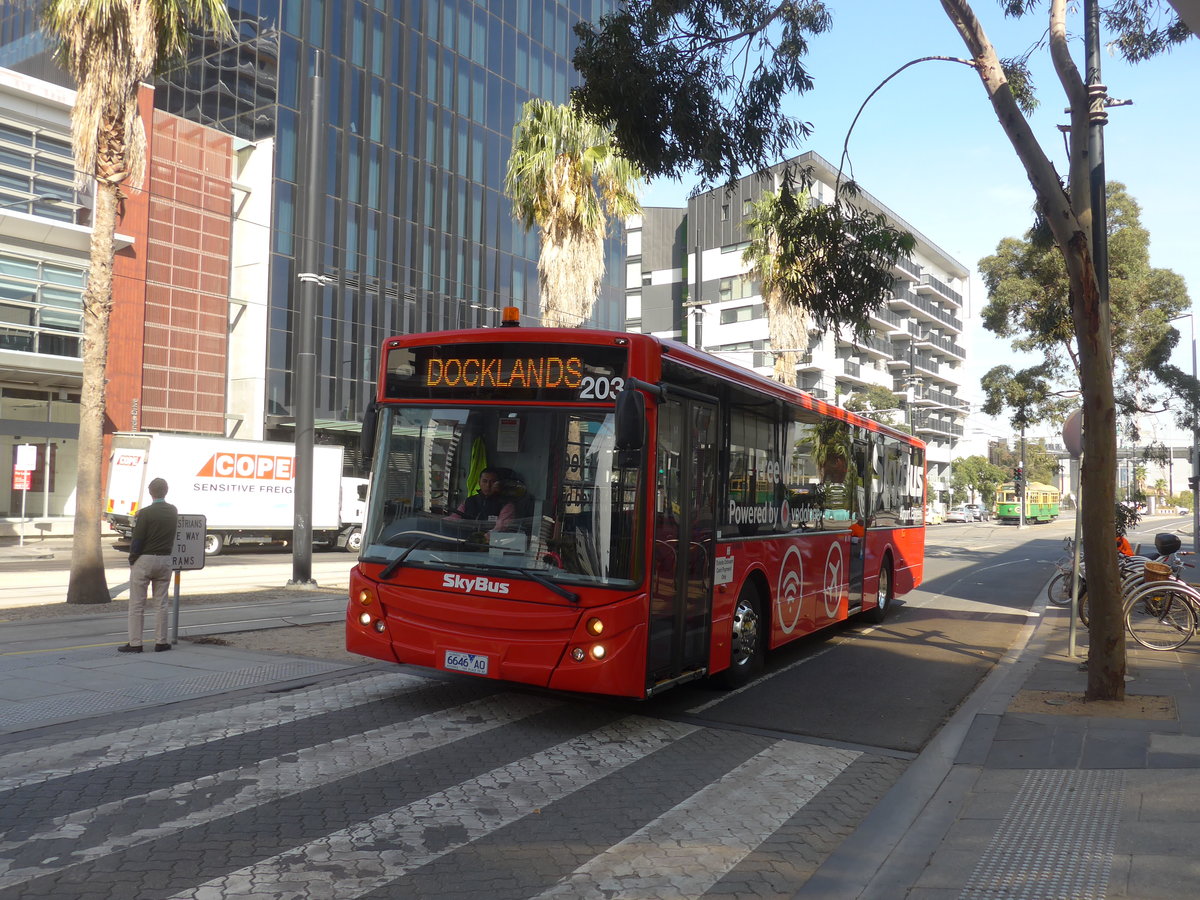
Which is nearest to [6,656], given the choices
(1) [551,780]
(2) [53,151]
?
(1) [551,780]

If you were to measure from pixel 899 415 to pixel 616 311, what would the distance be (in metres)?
35.4

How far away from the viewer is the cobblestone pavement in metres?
4.40

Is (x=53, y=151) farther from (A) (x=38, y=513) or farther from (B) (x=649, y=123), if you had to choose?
(B) (x=649, y=123)

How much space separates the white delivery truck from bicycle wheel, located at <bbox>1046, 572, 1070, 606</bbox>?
62.0ft

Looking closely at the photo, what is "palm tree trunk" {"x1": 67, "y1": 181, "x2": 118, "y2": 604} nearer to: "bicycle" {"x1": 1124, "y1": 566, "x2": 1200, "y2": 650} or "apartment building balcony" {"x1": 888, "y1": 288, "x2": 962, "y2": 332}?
"bicycle" {"x1": 1124, "y1": 566, "x2": 1200, "y2": 650}

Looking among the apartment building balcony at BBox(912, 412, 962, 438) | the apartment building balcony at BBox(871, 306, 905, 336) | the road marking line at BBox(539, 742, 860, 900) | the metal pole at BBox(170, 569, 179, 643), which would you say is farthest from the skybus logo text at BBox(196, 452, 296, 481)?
the apartment building balcony at BBox(912, 412, 962, 438)

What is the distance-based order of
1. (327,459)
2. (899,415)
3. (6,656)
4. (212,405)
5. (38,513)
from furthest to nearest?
(899,415), (212,405), (38,513), (327,459), (6,656)

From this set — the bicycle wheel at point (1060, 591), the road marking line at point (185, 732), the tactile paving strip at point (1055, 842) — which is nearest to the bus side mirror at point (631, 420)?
the tactile paving strip at point (1055, 842)

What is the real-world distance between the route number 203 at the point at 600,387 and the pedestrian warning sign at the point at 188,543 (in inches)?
209

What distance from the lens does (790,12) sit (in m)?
9.90

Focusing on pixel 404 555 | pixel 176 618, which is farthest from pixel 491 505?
pixel 176 618

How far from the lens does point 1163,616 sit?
11.5m

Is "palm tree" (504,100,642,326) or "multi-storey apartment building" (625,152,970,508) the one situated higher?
"multi-storey apartment building" (625,152,970,508)

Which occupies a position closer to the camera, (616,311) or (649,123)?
(649,123)
